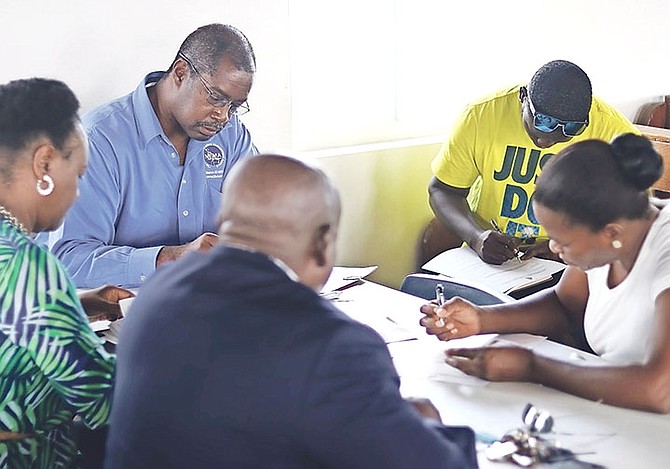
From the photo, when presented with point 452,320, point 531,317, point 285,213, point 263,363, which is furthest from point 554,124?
point 263,363

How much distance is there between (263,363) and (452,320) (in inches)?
41.0

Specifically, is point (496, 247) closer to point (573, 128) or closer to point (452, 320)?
point (573, 128)

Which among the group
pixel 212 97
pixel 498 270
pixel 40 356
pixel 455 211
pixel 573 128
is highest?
pixel 212 97

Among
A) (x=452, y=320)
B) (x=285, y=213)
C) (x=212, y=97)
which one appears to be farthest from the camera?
(x=212, y=97)

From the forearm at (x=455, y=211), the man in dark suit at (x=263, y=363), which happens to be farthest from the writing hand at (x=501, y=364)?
the forearm at (x=455, y=211)

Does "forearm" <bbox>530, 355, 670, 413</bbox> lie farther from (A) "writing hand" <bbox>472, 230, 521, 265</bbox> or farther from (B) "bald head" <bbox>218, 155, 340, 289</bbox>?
(A) "writing hand" <bbox>472, 230, 521, 265</bbox>

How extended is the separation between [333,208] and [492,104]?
7.10 feet

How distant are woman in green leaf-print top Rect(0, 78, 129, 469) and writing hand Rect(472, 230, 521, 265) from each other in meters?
1.62

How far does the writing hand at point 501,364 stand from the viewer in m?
1.96

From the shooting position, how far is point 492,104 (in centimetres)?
344

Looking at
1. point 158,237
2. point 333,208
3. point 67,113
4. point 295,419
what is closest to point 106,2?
point 158,237

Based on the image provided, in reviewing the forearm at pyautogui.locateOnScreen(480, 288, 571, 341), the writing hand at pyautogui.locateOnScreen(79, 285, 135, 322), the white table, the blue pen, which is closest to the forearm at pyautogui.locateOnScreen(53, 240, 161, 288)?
the writing hand at pyautogui.locateOnScreen(79, 285, 135, 322)

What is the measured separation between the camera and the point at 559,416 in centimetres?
180

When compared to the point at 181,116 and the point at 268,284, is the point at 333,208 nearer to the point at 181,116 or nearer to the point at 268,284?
the point at 268,284
